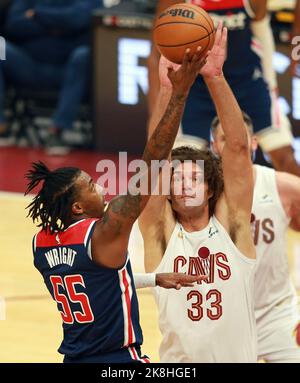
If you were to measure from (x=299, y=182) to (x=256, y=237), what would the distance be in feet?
1.16

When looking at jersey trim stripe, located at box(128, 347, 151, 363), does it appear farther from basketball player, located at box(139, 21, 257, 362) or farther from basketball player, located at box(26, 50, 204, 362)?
basketball player, located at box(139, 21, 257, 362)

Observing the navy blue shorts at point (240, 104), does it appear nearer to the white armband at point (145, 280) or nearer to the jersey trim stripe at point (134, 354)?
the white armband at point (145, 280)

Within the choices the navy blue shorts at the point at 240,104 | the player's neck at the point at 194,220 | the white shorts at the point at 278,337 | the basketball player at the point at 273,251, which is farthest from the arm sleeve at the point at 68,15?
the player's neck at the point at 194,220

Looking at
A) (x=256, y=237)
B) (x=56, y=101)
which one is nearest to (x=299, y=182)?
(x=256, y=237)

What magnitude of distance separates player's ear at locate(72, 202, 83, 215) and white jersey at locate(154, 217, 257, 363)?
580mm

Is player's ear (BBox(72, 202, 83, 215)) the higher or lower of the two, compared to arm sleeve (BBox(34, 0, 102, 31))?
lower

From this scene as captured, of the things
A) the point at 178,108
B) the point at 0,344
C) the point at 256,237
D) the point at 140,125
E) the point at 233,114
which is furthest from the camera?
the point at 140,125

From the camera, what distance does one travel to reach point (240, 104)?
324 inches

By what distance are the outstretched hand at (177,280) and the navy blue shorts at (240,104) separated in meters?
3.14

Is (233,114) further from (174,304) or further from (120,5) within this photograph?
(120,5)

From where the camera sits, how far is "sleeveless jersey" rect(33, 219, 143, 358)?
4949 millimetres

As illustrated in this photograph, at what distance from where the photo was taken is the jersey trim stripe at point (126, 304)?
4.98 meters

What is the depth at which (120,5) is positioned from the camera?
38.9ft

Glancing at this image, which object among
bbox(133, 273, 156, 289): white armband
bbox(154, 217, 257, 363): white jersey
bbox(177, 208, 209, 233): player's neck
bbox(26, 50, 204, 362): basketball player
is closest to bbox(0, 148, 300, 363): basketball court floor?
bbox(154, 217, 257, 363): white jersey
